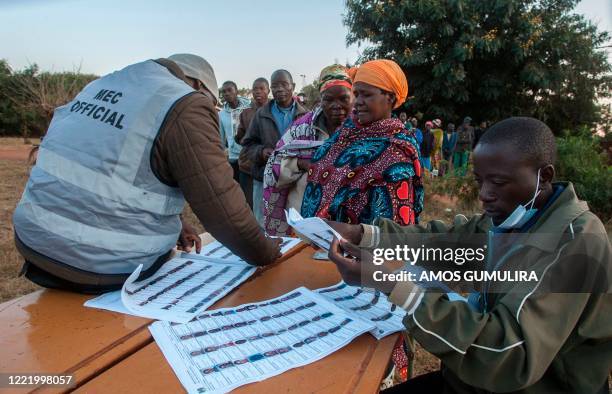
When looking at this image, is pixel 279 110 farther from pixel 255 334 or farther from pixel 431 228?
pixel 255 334

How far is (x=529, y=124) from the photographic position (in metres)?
1.25

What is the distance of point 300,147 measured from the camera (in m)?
2.84

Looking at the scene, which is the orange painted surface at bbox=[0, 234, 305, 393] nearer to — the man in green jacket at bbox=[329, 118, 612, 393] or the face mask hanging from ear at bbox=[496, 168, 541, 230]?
the man in green jacket at bbox=[329, 118, 612, 393]

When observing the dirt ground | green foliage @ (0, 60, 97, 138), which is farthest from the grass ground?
green foliage @ (0, 60, 97, 138)

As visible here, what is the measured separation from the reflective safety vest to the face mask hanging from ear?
109 centimetres

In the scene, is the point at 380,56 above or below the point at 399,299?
above

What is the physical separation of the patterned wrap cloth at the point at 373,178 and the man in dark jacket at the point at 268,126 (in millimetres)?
1509

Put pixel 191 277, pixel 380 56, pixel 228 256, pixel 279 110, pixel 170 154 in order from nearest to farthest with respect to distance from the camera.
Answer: pixel 170 154 < pixel 191 277 < pixel 228 256 < pixel 279 110 < pixel 380 56

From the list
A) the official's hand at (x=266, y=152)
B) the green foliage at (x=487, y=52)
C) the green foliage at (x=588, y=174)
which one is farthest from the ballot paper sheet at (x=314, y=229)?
the green foliage at (x=487, y=52)

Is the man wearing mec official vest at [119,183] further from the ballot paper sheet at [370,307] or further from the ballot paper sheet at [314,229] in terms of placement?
the ballot paper sheet at [370,307]

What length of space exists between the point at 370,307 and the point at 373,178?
747mm

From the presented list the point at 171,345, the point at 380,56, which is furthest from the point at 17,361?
the point at 380,56

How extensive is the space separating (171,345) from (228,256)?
32.5 inches

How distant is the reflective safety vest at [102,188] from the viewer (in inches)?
53.9
